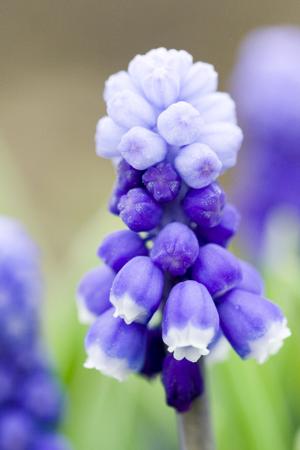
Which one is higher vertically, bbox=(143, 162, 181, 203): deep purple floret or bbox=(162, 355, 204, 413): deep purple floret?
bbox=(143, 162, 181, 203): deep purple floret

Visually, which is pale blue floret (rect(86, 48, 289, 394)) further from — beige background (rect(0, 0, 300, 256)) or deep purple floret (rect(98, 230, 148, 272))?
beige background (rect(0, 0, 300, 256))

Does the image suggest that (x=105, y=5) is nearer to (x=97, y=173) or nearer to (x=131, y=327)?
(x=97, y=173)

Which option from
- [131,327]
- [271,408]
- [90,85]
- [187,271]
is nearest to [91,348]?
[131,327]

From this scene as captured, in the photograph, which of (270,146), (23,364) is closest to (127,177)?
(23,364)

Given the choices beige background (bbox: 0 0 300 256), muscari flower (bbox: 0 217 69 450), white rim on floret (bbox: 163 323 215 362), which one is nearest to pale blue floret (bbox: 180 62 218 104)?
white rim on floret (bbox: 163 323 215 362)

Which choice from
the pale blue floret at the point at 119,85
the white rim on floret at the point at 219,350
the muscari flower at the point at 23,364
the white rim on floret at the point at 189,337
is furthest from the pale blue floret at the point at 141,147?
the muscari flower at the point at 23,364

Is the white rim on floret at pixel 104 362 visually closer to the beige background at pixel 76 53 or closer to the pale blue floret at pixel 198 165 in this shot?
the pale blue floret at pixel 198 165
